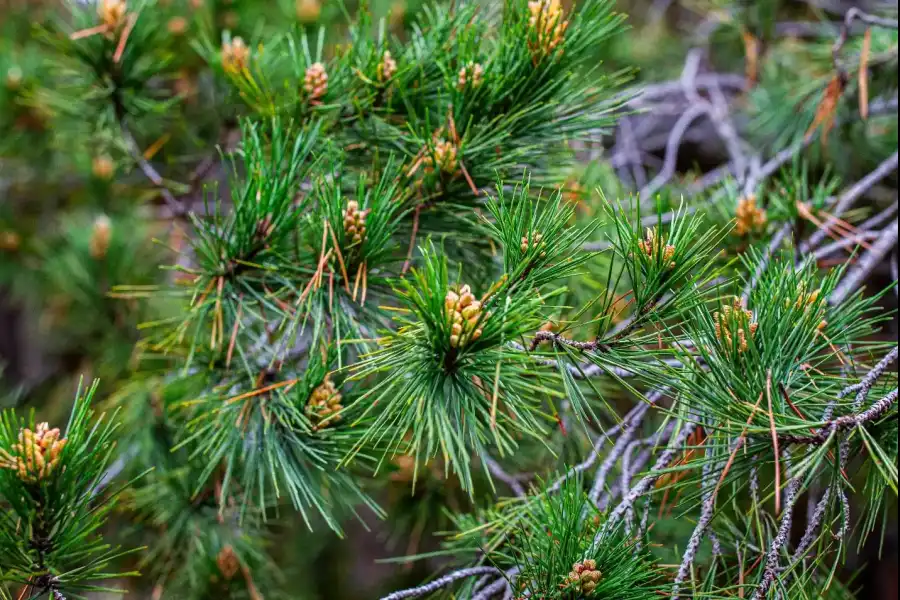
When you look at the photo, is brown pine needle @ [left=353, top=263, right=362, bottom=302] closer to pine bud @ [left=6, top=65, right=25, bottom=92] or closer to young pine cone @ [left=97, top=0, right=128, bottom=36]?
young pine cone @ [left=97, top=0, right=128, bottom=36]

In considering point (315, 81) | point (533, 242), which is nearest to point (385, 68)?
point (315, 81)

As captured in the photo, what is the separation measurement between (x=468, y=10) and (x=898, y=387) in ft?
1.77

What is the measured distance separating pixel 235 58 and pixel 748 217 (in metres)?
0.60

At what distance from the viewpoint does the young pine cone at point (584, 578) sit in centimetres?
53

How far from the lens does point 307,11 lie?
4.11ft

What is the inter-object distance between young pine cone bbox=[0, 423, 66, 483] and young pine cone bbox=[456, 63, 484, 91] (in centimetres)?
47

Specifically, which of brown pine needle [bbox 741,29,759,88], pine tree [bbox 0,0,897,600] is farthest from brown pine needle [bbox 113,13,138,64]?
brown pine needle [bbox 741,29,759,88]

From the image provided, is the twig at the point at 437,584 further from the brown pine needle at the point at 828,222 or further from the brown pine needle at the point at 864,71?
the brown pine needle at the point at 864,71

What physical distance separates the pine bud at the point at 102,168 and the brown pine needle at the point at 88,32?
51 cm

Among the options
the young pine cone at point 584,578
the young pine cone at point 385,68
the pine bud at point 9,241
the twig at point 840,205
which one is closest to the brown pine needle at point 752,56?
the twig at point 840,205

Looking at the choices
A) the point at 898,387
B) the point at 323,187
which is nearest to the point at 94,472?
the point at 323,187

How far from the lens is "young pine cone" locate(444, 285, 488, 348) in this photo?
0.51 meters

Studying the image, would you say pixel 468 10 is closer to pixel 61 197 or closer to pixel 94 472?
pixel 94 472

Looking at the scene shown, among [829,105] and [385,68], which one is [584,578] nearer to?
[385,68]
